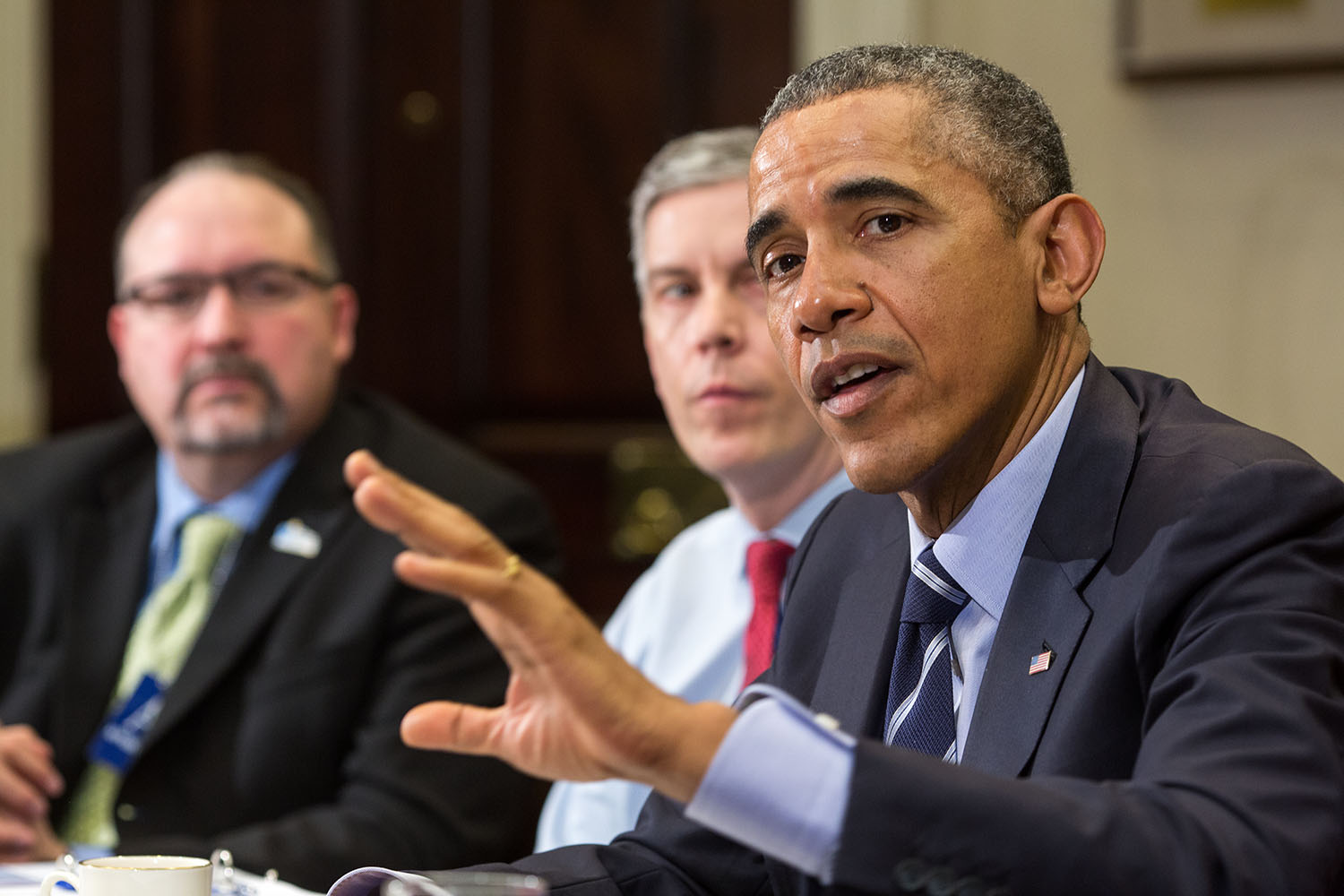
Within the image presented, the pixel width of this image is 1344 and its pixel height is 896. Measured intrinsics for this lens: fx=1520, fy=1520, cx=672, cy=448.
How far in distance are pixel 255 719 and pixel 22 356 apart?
1.53 metres

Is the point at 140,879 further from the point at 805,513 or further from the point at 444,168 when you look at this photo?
the point at 444,168

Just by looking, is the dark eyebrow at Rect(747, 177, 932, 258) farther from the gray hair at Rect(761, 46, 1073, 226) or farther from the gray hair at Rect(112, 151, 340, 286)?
the gray hair at Rect(112, 151, 340, 286)

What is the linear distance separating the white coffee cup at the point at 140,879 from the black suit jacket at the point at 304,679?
0.84m

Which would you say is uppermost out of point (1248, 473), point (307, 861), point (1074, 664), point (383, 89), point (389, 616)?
point (383, 89)

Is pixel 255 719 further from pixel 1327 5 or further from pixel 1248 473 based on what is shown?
pixel 1327 5

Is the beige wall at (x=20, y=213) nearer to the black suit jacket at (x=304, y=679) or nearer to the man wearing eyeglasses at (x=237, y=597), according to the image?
the man wearing eyeglasses at (x=237, y=597)

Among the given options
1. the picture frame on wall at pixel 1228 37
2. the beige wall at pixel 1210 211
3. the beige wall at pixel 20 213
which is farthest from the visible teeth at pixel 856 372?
the beige wall at pixel 20 213

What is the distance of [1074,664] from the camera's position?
1.19 metres

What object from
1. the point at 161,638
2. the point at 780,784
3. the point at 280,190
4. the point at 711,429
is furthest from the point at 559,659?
the point at 280,190

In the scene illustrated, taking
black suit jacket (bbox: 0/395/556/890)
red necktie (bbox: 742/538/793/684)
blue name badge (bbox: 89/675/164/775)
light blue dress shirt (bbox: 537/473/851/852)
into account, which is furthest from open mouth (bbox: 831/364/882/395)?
blue name badge (bbox: 89/675/164/775)

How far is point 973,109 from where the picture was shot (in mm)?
1317

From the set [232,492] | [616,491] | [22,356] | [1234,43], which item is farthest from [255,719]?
[1234,43]

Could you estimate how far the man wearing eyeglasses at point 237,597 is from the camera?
2246 mm

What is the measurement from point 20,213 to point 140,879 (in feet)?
8.63
